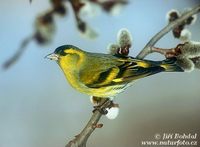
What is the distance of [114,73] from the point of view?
1.31 meters

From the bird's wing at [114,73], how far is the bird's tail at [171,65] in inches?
2.8

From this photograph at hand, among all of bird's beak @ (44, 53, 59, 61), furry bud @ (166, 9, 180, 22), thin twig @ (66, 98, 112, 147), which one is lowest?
thin twig @ (66, 98, 112, 147)

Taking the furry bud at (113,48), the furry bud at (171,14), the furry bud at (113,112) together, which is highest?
the furry bud at (171,14)

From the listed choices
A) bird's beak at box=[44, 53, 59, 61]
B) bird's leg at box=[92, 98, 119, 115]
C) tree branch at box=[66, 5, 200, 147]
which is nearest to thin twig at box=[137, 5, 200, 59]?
tree branch at box=[66, 5, 200, 147]

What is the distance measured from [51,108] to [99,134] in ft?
0.65

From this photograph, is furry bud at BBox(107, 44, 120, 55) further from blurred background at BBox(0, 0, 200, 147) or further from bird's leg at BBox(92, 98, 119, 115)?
bird's leg at BBox(92, 98, 119, 115)

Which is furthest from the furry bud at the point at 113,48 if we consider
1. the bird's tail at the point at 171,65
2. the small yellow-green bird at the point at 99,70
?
the bird's tail at the point at 171,65

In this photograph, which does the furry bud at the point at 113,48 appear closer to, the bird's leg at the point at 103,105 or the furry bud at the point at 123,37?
the furry bud at the point at 123,37

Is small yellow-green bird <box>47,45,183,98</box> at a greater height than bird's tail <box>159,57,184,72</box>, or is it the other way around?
bird's tail <box>159,57,184,72</box>

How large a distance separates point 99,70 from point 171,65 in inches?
10.7

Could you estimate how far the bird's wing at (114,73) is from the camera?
1.31 meters

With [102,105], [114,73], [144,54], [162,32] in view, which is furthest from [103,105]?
[162,32]

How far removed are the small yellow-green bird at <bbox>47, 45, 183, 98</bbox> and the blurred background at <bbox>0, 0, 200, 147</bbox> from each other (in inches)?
1.1

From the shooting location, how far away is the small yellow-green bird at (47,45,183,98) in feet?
4.30
